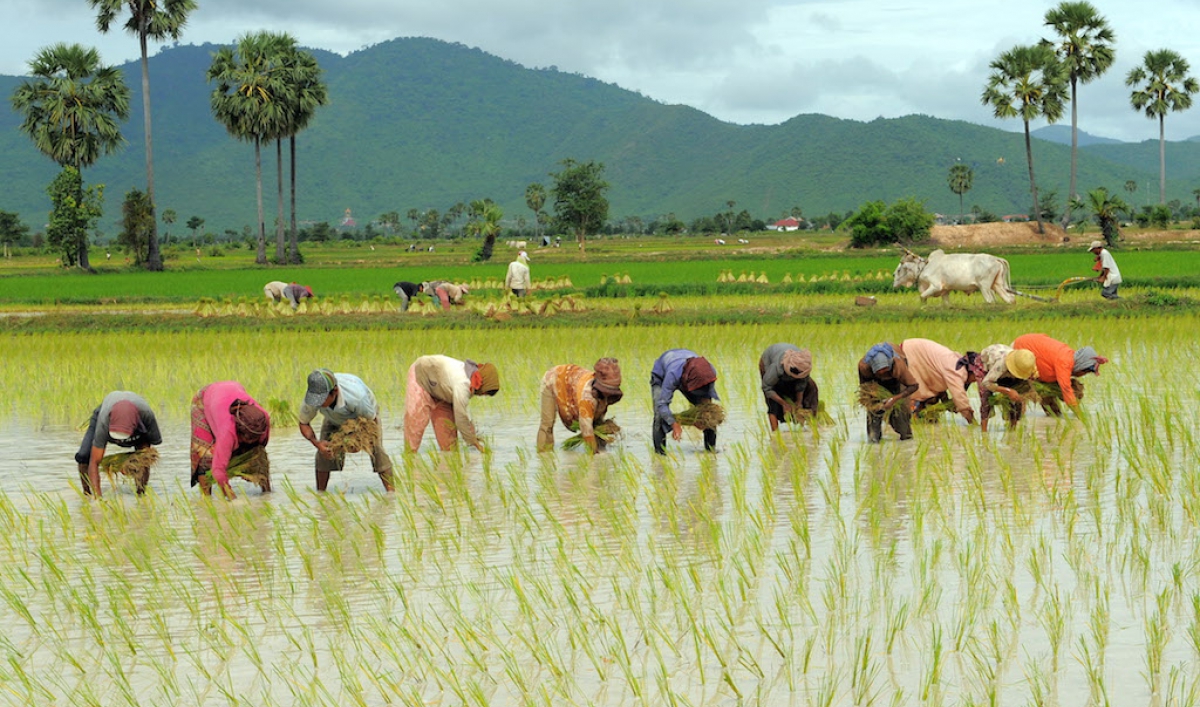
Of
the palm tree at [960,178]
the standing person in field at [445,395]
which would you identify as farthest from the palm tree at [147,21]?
the palm tree at [960,178]

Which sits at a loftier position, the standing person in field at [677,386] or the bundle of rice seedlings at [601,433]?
the standing person in field at [677,386]

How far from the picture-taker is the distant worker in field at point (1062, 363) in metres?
9.06

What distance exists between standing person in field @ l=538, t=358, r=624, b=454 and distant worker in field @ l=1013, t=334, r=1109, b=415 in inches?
125

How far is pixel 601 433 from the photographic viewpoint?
8.55 meters

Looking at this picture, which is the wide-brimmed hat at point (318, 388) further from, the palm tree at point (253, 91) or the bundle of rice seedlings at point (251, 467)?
the palm tree at point (253, 91)

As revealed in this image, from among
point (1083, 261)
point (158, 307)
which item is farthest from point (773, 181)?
point (158, 307)

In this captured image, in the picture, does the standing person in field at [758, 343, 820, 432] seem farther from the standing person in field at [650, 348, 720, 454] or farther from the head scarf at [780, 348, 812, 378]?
the standing person in field at [650, 348, 720, 454]

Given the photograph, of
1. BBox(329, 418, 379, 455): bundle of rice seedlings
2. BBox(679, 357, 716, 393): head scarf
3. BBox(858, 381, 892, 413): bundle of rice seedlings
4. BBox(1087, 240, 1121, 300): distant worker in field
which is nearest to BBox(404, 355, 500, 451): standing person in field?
BBox(329, 418, 379, 455): bundle of rice seedlings

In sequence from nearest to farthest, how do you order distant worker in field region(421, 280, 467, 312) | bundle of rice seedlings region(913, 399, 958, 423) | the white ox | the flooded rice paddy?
1. the flooded rice paddy
2. bundle of rice seedlings region(913, 399, 958, 423)
3. the white ox
4. distant worker in field region(421, 280, 467, 312)

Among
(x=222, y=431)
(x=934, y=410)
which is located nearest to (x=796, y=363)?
(x=934, y=410)

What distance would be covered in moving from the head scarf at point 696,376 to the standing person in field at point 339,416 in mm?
2000

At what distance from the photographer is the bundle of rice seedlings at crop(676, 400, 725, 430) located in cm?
822

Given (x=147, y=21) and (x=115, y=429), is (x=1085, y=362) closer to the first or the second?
(x=115, y=429)

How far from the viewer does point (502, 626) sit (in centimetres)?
482
